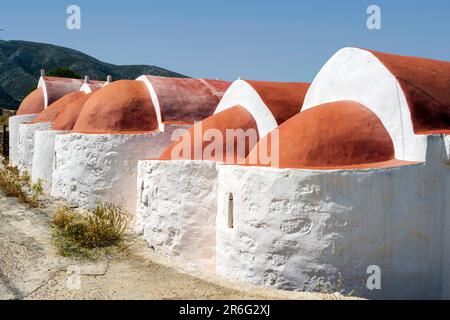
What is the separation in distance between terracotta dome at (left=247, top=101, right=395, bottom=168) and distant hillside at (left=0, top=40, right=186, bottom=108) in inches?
2407

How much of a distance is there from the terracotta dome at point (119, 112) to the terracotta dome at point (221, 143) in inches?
99.8

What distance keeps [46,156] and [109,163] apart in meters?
3.50

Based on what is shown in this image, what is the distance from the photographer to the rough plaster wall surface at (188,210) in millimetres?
8094

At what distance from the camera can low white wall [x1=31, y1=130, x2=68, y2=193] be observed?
514 inches

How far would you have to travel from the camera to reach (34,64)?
70062 mm

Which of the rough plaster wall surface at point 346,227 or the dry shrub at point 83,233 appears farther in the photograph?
the dry shrub at point 83,233

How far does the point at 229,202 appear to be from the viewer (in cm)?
714

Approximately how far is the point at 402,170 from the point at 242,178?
7.63 feet

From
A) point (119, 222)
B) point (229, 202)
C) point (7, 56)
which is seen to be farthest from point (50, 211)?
point (7, 56)

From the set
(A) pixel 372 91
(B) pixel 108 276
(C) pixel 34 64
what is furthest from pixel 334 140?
(C) pixel 34 64

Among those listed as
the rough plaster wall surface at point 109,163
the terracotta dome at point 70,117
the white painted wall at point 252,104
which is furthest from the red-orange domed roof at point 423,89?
the terracotta dome at point 70,117

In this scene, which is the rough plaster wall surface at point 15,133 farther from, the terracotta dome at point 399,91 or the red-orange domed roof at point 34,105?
the terracotta dome at point 399,91

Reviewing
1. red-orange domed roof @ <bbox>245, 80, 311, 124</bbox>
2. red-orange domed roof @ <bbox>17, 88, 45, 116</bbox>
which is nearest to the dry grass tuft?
red-orange domed roof @ <bbox>17, 88, 45, 116</bbox>
